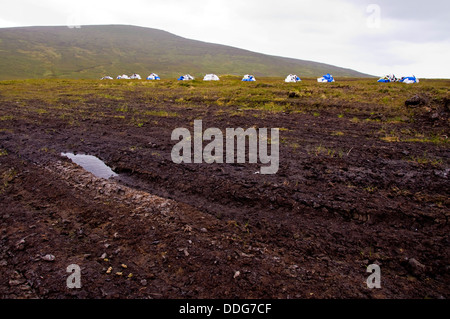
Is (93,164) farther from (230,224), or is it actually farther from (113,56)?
(113,56)

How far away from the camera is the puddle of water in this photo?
644 centimetres

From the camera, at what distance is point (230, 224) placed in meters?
4.24

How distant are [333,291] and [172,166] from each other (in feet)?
14.8

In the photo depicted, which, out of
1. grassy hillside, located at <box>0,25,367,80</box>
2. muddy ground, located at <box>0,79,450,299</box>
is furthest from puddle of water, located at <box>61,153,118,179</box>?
grassy hillside, located at <box>0,25,367,80</box>

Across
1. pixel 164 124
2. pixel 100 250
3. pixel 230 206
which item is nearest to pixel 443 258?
pixel 230 206

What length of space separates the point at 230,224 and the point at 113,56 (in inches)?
5832

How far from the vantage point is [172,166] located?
6.49 metres

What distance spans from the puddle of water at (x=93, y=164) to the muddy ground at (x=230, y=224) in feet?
0.80

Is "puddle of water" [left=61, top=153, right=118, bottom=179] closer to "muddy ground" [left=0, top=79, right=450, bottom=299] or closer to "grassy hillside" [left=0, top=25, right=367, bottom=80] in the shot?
"muddy ground" [left=0, top=79, right=450, bottom=299]

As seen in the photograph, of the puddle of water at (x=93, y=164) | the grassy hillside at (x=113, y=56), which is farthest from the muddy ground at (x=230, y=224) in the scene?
the grassy hillside at (x=113, y=56)

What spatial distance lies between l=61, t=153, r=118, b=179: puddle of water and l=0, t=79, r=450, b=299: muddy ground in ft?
0.80
